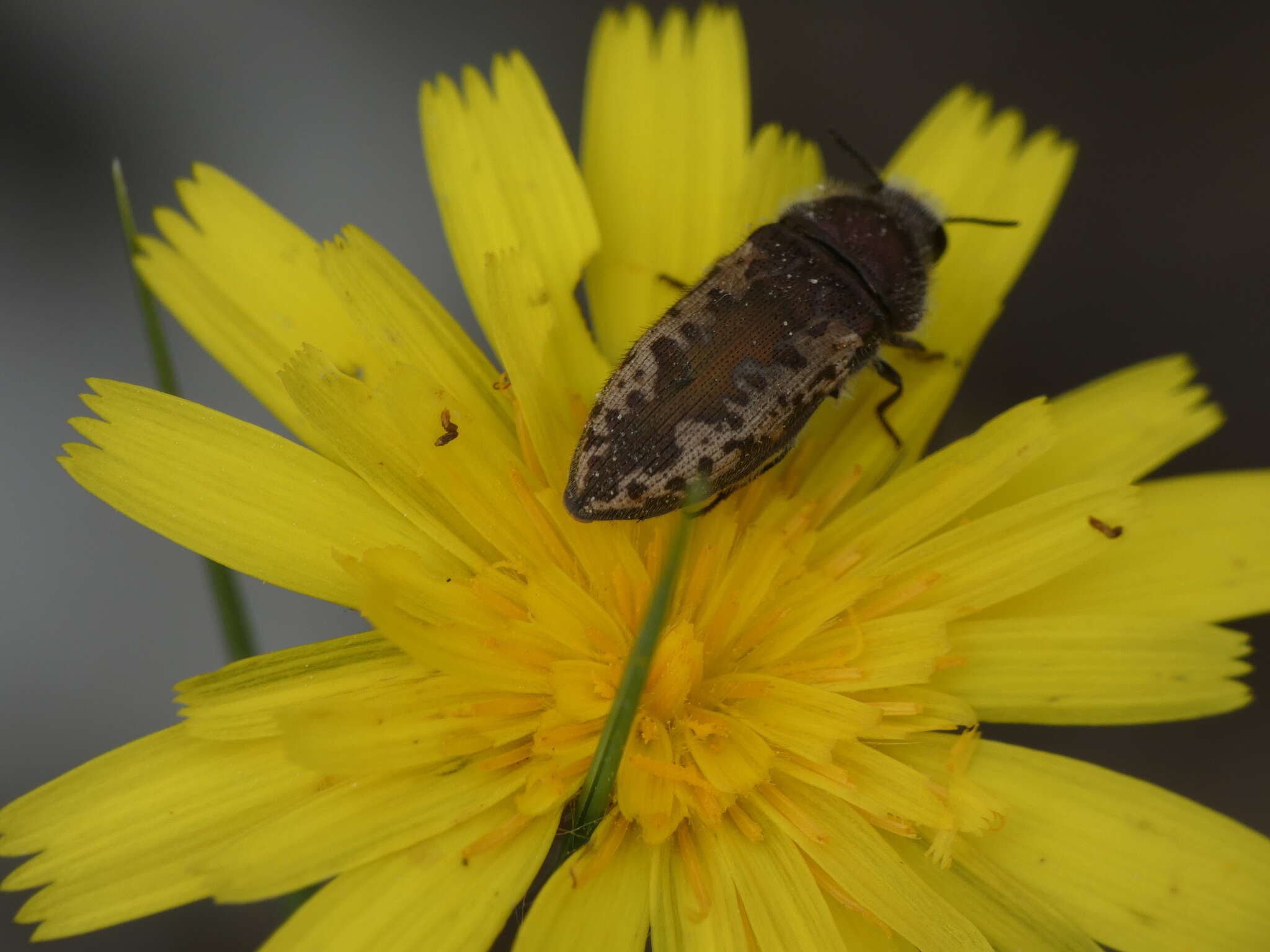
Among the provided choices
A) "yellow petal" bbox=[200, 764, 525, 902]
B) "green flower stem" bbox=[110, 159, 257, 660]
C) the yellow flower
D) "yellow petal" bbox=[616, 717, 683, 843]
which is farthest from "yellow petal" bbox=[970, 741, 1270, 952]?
"green flower stem" bbox=[110, 159, 257, 660]

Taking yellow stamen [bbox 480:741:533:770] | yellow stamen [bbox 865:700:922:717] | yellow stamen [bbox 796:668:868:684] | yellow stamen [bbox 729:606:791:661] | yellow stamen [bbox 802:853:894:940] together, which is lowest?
yellow stamen [bbox 802:853:894:940]

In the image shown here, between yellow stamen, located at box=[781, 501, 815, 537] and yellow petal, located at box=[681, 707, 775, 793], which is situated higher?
yellow stamen, located at box=[781, 501, 815, 537]

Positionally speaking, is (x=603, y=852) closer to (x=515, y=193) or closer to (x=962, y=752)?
(x=962, y=752)

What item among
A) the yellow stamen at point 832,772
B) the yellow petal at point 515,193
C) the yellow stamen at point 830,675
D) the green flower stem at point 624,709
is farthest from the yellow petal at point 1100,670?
the yellow petal at point 515,193

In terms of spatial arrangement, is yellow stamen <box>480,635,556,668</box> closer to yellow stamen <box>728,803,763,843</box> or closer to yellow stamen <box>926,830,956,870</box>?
yellow stamen <box>728,803,763,843</box>

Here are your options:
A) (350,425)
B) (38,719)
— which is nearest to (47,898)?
(350,425)

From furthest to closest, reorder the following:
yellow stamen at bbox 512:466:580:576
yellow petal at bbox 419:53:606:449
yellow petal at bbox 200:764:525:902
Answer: yellow petal at bbox 419:53:606:449
yellow stamen at bbox 512:466:580:576
yellow petal at bbox 200:764:525:902
